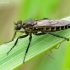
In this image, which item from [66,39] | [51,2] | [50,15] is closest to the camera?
[66,39]

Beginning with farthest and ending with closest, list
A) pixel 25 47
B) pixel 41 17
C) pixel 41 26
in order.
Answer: pixel 41 17 < pixel 41 26 < pixel 25 47

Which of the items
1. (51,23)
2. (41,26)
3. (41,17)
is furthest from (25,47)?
(41,17)

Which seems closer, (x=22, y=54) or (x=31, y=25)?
(x=22, y=54)

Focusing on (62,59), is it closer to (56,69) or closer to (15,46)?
(56,69)

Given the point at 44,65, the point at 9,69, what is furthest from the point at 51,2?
the point at 9,69

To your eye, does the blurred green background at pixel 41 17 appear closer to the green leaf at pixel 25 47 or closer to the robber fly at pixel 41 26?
the green leaf at pixel 25 47

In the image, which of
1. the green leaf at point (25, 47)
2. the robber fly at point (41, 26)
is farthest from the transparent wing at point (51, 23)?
the green leaf at point (25, 47)

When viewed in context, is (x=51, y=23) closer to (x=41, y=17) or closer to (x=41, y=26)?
(x=41, y=26)

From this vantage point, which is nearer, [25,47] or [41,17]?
[25,47]

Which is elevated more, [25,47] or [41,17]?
[41,17]
